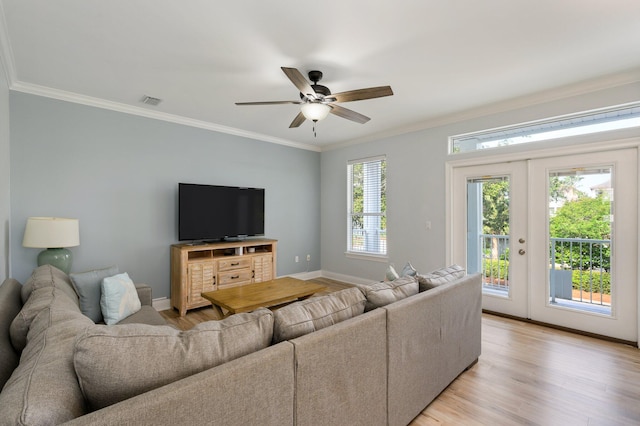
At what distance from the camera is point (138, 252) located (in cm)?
381

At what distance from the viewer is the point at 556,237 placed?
10.9 ft

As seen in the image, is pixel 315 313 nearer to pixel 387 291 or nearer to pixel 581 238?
pixel 387 291

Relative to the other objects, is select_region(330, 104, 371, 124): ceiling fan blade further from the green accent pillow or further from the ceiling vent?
the green accent pillow

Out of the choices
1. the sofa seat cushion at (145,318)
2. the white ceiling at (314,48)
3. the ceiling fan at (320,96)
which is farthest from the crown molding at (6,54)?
the sofa seat cushion at (145,318)

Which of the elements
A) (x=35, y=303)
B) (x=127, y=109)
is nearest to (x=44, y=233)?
(x=127, y=109)

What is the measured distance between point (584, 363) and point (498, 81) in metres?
2.66

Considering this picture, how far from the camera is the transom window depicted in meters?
2.96

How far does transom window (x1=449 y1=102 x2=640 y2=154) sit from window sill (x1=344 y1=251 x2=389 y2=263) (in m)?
1.92

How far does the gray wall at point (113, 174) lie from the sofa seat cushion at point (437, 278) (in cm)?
335

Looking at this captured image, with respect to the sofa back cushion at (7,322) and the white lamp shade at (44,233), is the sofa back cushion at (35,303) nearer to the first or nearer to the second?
the sofa back cushion at (7,322)

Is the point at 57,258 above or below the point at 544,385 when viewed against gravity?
above

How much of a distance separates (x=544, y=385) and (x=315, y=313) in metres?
1.98

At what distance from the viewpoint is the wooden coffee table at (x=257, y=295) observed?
2656 mm

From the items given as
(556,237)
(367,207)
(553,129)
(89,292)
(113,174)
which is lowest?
(89,292)
